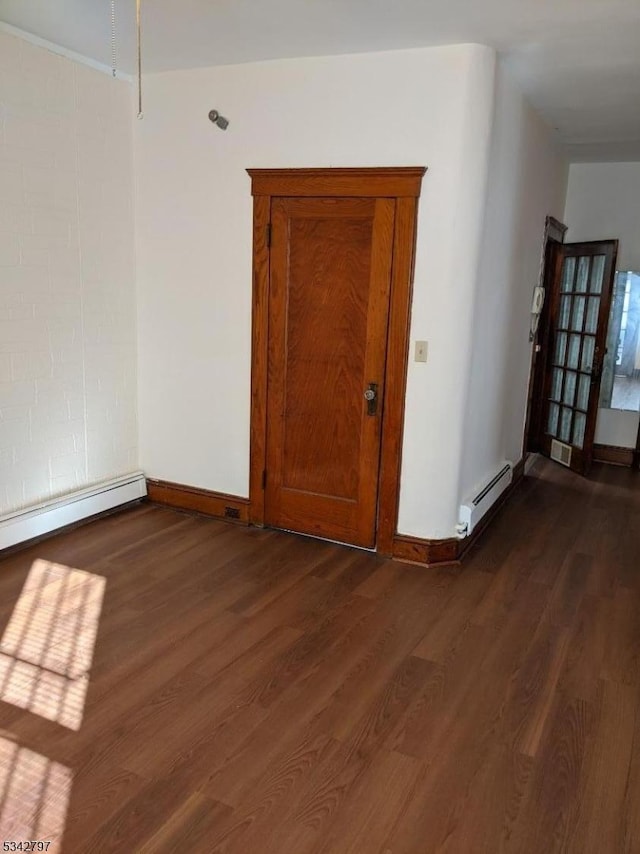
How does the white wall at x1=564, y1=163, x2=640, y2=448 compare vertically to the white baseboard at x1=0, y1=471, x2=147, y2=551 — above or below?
above

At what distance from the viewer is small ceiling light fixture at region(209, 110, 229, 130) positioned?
388 cm

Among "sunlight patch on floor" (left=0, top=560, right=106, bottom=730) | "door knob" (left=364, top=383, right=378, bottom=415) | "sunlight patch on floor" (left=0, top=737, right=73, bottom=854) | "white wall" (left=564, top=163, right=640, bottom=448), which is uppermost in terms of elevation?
"white wall" (left=564, top=163, right=640, bottom=448)

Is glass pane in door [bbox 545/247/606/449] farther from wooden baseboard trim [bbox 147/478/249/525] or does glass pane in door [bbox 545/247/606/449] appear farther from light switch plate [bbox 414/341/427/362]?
wooden baseboard trim [bbox 147/478/249/525]

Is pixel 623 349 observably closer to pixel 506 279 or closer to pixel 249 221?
pixel 506 279

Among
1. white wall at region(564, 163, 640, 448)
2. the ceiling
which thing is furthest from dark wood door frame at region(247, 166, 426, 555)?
white wall at region(564, 163, 640, 448)

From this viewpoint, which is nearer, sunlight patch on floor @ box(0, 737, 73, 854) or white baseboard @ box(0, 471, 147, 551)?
sunlight patch on floor @ box(0, 737, 73, 854)

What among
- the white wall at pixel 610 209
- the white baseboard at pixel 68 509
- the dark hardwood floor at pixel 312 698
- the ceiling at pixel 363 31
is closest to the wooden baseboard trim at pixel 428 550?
the dark hardwood floor at pixel 312 698

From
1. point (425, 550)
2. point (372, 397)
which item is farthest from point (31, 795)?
point (372, 397)

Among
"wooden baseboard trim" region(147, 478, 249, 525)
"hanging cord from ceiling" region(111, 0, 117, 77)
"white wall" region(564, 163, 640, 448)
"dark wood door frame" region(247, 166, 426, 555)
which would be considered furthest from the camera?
"white wall" region(564, 163, 640, 448)

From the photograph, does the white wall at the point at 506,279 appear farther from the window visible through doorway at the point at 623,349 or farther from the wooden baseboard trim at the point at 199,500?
the wooden baseboard trim at the point at 199,500

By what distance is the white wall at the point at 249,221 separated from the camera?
3.46m

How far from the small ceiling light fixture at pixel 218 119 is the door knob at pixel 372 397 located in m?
1.69

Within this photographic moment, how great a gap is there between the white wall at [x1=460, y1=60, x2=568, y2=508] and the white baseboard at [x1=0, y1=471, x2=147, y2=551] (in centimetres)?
216

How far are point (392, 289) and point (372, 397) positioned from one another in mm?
597
